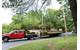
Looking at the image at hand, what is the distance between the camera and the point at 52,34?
195cm

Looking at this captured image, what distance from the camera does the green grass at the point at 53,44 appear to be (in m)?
1.92

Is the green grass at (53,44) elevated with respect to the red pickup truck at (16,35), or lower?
lower

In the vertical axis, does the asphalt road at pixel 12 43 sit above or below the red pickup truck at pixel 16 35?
below

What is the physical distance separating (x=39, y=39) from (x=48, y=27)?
0.18 meters

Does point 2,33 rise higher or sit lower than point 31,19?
lower

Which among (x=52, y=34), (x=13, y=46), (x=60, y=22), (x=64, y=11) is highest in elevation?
(x=64, y=11)

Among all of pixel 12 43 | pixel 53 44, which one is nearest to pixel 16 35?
pixel 12 43

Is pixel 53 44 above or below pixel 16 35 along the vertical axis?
below

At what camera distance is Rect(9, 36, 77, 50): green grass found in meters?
1.92

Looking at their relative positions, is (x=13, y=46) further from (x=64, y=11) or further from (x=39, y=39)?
(x=64, y=11)

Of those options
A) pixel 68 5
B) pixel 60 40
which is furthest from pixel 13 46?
pixel 68 5

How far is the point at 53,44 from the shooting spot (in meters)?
1.95

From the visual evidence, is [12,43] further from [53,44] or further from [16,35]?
[53,44]

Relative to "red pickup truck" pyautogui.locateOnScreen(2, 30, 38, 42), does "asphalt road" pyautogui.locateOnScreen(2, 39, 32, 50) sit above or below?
below
